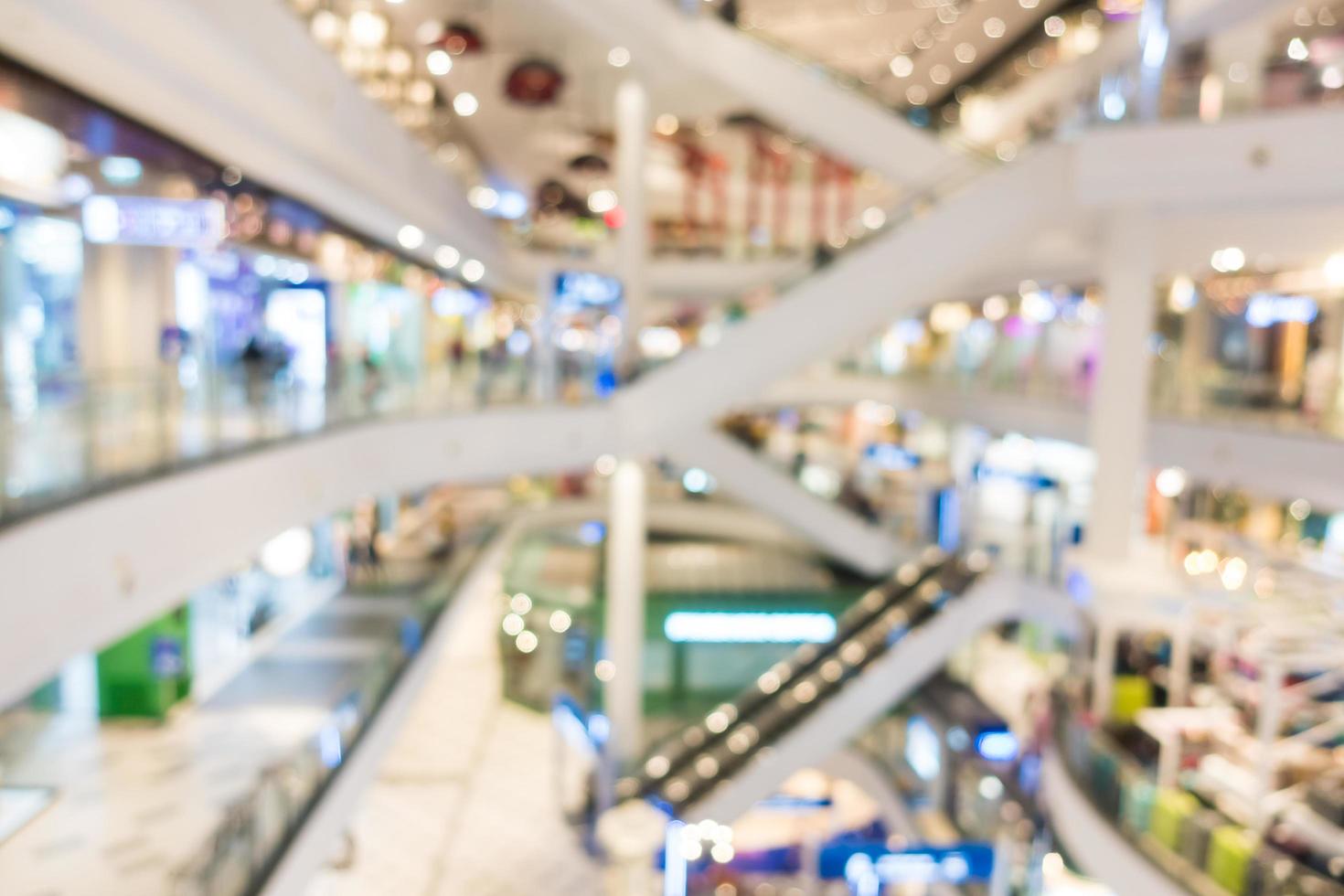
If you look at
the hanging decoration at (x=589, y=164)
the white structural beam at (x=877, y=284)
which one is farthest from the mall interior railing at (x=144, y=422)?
the hanging decoration at (x=589, y=164)

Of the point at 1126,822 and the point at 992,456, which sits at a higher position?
the point at 992,456

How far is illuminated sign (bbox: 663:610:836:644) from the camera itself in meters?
16.2

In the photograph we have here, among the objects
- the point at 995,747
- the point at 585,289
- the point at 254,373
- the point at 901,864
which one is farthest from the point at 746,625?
the point at 254,373

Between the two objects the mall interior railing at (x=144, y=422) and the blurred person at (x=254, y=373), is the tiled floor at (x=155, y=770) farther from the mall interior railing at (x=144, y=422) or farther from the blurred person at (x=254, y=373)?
the blurred person at (x=254, y=373)

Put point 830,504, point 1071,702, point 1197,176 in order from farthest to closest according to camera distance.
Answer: point 830,504 < point 1071,702 < point 1197,176

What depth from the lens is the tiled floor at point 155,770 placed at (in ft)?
21.3

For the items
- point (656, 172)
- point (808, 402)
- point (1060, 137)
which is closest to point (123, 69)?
point (1060, 137)

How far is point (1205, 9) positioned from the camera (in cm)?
1138

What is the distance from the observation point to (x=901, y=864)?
1073 cm

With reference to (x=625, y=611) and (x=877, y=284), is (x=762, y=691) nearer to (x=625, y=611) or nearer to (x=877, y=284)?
(x=625, y=611)

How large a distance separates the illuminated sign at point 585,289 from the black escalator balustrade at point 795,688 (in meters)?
4.75

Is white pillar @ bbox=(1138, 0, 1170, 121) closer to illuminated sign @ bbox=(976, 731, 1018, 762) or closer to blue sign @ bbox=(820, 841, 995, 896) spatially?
blue sign @ bbox=(820, 841, 995, 896)

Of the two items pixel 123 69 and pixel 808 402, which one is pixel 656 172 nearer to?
pixel 808 402

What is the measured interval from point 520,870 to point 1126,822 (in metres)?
5.90
